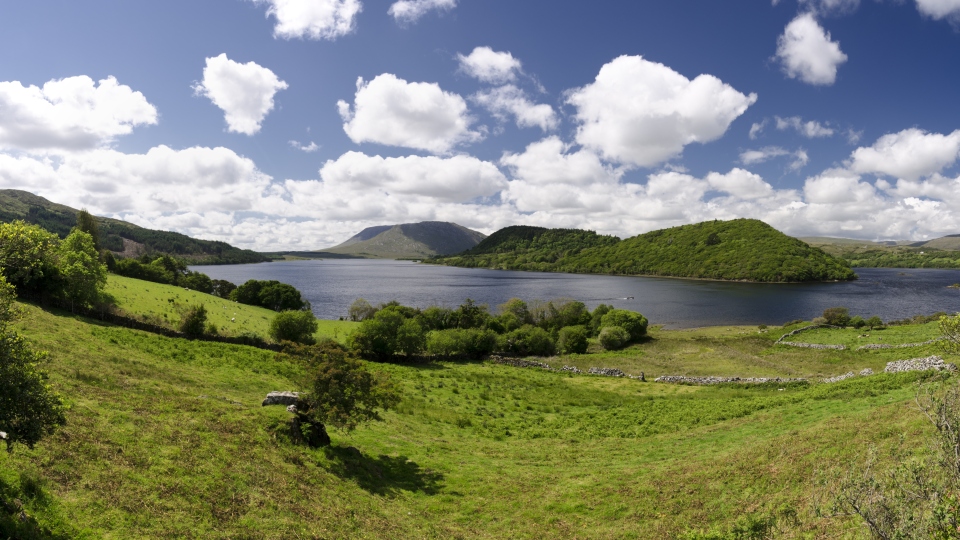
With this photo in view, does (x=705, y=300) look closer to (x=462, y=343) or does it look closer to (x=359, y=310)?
(x=462, y=343)

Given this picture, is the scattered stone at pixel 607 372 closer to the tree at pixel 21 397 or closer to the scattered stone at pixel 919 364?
the scattered stone at pixel 919 364

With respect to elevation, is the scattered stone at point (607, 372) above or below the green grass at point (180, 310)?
below

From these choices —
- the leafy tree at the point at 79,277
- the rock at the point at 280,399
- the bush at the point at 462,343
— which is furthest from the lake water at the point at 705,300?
Result: the rock at the point at 280,399

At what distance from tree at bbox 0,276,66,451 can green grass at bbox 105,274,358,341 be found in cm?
4301

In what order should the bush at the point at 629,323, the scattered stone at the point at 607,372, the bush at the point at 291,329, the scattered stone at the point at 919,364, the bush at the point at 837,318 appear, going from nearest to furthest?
the scattered stone at the point at 919,364
the scattered stone at the point at 607,372
the bush at the point at 291,329
the bush at the point at 629,323
the bush at the point at 837,318

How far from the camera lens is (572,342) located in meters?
73.6

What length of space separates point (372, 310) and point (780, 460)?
8314 cm

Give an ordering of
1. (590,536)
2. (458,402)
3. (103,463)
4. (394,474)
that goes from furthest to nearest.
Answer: (458,402) < (394,474) < (590,536) < (103,463)

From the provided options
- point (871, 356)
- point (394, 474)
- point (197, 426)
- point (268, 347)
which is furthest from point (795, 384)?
point (268, 347)

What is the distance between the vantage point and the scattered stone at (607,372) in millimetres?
54891

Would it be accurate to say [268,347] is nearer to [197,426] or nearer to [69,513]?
[197,426]

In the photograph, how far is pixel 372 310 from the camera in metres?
92.5

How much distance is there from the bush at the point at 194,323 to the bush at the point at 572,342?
52.8 metres

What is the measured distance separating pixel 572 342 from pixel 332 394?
57602mm
